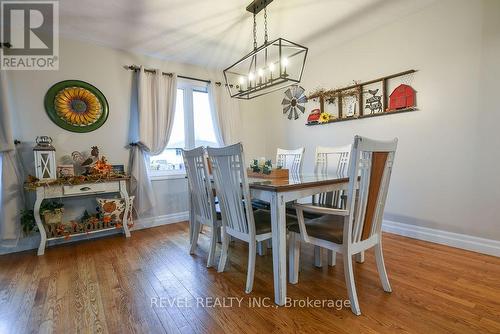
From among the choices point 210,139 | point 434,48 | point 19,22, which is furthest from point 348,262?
point 19,22

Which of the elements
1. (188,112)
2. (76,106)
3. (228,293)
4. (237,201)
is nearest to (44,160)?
(76,106)

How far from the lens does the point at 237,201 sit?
1.72 m

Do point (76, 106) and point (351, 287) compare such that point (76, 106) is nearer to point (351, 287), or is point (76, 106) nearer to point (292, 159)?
point (292, 159)

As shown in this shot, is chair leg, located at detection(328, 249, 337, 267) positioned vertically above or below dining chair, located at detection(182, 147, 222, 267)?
below

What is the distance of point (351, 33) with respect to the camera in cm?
304

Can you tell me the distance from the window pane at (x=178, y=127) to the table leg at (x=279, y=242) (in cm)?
265

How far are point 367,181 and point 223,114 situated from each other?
301 cm

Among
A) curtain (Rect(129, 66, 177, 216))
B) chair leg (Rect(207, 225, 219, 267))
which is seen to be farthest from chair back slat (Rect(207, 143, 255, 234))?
curtain (Rect(129, 66, 177, 216))

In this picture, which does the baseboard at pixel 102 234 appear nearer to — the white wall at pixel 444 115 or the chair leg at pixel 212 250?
the chair leg at pixel 212 250

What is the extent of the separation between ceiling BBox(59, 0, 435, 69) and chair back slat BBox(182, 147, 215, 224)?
147cm

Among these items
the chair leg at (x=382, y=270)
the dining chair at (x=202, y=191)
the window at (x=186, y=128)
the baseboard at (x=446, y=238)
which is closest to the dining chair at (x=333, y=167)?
the chair leg at (x=382, y=270)

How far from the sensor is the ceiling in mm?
2363

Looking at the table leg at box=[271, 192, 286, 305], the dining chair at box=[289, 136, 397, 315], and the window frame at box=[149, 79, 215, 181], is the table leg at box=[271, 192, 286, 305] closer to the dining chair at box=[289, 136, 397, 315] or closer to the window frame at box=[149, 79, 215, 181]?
the dining chair at box=[289, 136, 397, 315]

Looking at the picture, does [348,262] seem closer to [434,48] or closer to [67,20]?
[434,48]
